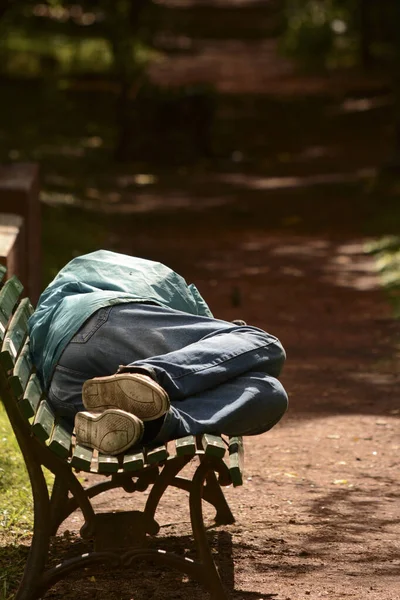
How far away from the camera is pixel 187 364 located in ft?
13.1

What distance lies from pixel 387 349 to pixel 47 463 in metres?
5.26

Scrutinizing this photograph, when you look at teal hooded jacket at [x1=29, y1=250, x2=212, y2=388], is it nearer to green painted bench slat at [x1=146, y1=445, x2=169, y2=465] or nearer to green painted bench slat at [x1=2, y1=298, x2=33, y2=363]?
green painted bench slat at [x1=2, y1=298, x2=33, y2=363]

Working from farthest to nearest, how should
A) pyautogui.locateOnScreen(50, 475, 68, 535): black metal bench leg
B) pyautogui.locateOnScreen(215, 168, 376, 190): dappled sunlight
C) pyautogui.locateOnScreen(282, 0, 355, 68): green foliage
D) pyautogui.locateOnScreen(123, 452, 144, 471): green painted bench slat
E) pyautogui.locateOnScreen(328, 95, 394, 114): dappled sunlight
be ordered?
pyautogui.locateOnScreen(282, 0, 355, 68): green foliage
pyautogui.locateOnScreen(328, 95, 394, 114): dappled sunlight
pyautogui.locateOnScreen(215, 168, 376, 190): dappled sunlight
pyautogui.locateOnScreen(50, 475, 68, 535): black metal bench leg
pyautogui.locateOnScreen(123, 452, 144, 471): green painted bench slat

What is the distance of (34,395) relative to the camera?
13.4 ft

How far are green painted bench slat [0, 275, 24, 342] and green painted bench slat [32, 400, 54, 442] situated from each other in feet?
0.91

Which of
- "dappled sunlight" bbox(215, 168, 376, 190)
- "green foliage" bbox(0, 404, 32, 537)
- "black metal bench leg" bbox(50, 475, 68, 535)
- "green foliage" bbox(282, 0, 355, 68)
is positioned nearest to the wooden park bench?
"black metal bench leg" bbox(50, 475, 68, 535)

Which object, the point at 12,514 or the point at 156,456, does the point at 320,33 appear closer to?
the point at 12,514

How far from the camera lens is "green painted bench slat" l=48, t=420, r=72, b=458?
386 centimetres

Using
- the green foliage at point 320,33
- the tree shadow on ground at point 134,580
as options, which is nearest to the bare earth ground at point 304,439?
the tree shadow on ground at point 134,580

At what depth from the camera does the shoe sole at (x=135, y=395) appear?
3.72 metres

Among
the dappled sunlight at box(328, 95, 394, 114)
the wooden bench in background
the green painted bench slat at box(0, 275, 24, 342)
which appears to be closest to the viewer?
the green painted bench slat at box(0, 275, 24, 342)

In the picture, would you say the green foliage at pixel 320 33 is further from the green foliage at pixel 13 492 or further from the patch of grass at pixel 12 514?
the patch of grass at pixel 12 514

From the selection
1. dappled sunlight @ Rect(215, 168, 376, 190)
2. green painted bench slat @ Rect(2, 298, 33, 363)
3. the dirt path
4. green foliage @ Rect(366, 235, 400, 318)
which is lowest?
dappled sunlight @ Rect(215, 168, 376, 190)

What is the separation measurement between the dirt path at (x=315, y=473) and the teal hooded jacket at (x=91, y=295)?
880mm
